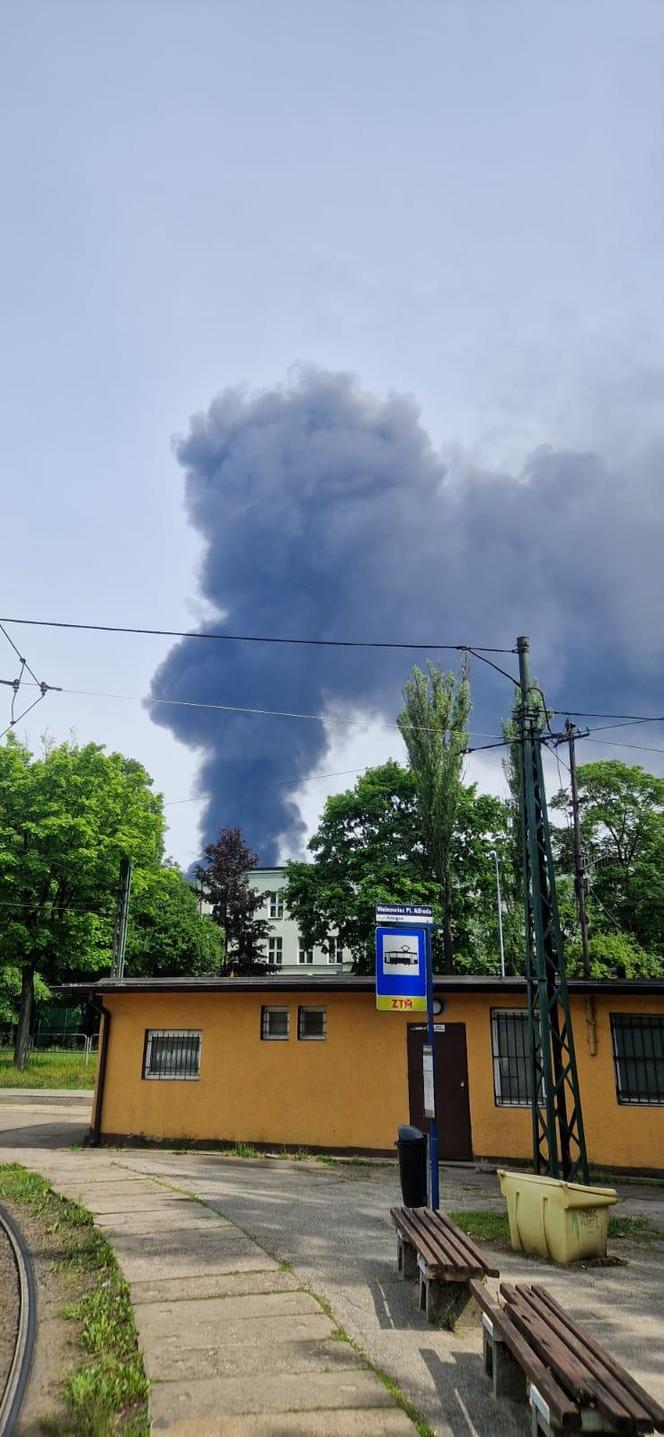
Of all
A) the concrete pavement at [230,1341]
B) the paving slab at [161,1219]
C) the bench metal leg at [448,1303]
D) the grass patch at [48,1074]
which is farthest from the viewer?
the grass patch at [48,1074]

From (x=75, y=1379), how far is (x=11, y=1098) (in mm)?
22467

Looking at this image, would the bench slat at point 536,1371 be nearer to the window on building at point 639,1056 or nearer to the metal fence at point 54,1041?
the window on building at point 639,1056

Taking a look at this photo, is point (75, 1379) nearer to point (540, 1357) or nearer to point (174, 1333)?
point (174, 1333)

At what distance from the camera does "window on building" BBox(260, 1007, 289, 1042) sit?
1594 cm

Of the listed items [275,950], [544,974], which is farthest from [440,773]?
[275,950]

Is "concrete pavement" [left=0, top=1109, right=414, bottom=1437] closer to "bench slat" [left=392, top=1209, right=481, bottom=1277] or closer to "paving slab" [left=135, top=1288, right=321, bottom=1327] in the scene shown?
"paving slab" [left=135, top=1288, right=321, bottom=1327]

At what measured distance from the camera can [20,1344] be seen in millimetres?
5406

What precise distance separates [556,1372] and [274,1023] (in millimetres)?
12590

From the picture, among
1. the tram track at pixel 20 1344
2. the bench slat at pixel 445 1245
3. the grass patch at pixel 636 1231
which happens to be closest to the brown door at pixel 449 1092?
the grass patch at pixel 636 1231

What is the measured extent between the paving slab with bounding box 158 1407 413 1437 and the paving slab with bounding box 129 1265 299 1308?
218 centimetres

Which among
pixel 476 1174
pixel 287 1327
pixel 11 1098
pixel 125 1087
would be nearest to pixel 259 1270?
pixel 287 1327

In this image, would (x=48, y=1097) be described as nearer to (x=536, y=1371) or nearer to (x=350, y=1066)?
(x=350, y=1066)

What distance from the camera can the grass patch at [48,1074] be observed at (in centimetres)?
2812

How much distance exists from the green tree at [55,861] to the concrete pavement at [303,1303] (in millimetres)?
21265
